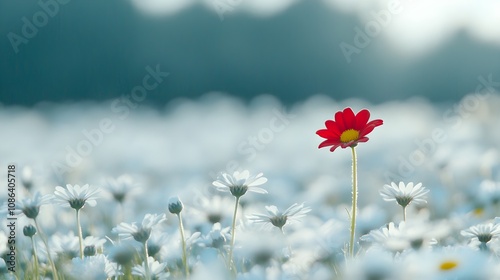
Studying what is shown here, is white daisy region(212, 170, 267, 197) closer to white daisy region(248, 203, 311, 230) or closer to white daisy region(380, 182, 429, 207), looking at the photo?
white daisy region(248, 203, 311, 230)

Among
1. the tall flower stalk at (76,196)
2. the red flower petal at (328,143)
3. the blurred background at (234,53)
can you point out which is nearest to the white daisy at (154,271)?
the tall flower stalk at (76,196)

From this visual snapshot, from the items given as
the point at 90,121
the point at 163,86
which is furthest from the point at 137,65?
the point at 90,121

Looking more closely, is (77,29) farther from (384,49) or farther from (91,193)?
(91,193)

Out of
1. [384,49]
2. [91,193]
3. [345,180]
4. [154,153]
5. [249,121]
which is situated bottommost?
[91,193]

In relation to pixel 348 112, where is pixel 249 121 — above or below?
above

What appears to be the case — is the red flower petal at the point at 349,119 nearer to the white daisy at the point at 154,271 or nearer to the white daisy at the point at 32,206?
the white daisy at the point at 154,271

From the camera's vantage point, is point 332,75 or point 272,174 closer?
point 272,174

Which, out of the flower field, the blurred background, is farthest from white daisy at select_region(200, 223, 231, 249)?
the blurred background
